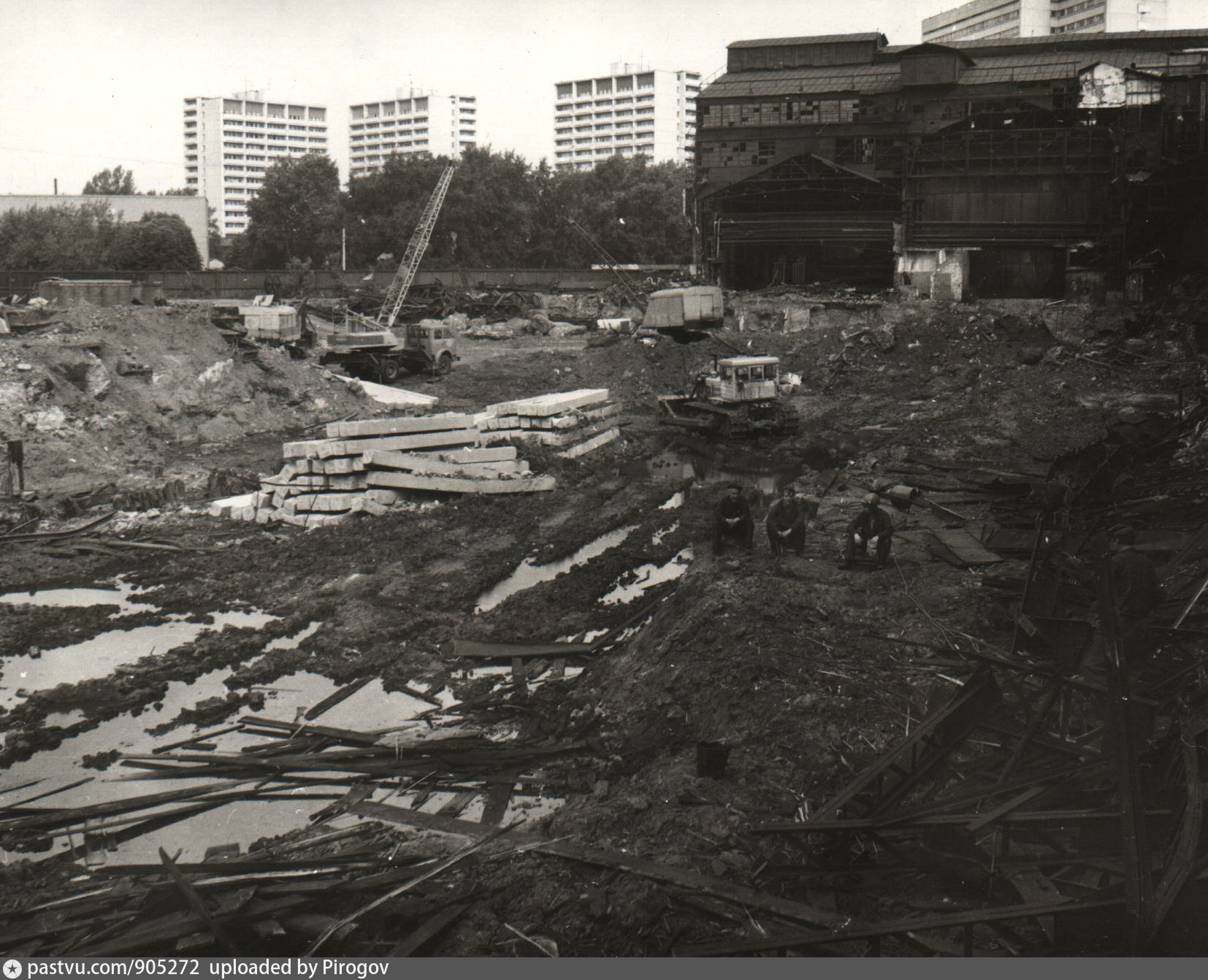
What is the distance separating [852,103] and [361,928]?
5250 centimetres

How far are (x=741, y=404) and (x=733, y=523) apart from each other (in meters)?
11.5

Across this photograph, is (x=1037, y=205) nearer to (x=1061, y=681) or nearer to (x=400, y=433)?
(x=400, y=433)

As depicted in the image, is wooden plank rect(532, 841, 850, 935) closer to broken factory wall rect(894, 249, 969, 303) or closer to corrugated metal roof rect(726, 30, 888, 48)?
broken factory wall rect(894, 249, 969, 303)

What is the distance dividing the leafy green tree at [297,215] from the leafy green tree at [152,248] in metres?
9.68

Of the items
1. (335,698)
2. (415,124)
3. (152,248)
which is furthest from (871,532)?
(415,124)

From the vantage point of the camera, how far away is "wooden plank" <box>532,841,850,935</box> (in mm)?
5574

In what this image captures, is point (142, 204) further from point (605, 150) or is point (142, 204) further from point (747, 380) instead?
point (605, 150)

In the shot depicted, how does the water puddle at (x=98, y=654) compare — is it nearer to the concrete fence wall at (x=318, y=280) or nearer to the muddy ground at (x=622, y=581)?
the muddy ground at (x=622, y=581)

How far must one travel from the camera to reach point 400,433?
59.3 ft

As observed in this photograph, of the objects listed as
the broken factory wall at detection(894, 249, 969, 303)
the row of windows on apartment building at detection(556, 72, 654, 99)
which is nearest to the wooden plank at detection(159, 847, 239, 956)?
the broken factory wall at detection(894, 249, 969, 303)

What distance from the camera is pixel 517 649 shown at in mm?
11227

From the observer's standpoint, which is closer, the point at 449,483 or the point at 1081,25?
the point at 449,483

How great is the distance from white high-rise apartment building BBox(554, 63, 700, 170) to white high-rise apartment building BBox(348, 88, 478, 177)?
12.4 m

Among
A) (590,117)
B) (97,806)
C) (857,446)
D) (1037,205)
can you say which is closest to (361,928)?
(97,806)
